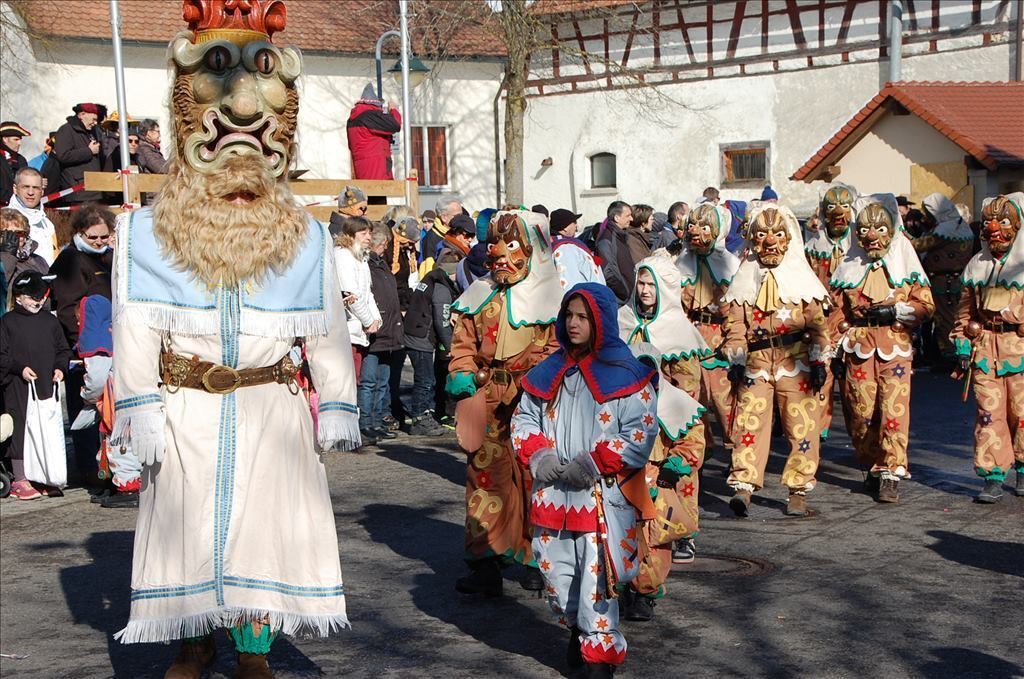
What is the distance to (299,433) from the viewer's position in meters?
5.69

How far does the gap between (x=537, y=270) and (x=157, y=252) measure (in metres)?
2.80

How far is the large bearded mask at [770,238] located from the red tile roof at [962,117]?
512 inches

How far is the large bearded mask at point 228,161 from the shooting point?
219 inches

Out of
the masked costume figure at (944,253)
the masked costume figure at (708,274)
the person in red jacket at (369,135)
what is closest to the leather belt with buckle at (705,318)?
the masked costume figure at (708,274)

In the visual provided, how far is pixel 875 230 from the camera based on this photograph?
10.6 m

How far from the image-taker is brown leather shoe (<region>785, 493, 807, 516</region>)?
1004cm

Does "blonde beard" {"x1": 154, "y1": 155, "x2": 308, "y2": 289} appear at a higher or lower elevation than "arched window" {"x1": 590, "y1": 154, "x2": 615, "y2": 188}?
lower

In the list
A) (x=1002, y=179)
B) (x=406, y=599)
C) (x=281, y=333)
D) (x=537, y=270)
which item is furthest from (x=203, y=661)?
(x=1002, y=179)

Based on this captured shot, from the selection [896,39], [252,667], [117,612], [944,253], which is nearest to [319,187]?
[944,253]

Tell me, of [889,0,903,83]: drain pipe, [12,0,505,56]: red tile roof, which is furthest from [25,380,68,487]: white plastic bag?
[889,0,903,83]: drain pipe

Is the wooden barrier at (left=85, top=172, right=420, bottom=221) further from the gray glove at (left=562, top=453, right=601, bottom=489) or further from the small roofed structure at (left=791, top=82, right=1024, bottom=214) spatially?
the gray glove at (left=562, top=453, right=601, bottom=489)

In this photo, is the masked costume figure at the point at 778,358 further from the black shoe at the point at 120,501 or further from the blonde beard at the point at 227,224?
the blonde beard at the point at 227,224

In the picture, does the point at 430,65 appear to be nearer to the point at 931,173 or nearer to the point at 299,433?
the point at 931,173

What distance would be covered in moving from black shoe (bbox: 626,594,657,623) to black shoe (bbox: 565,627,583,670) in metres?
0.99
